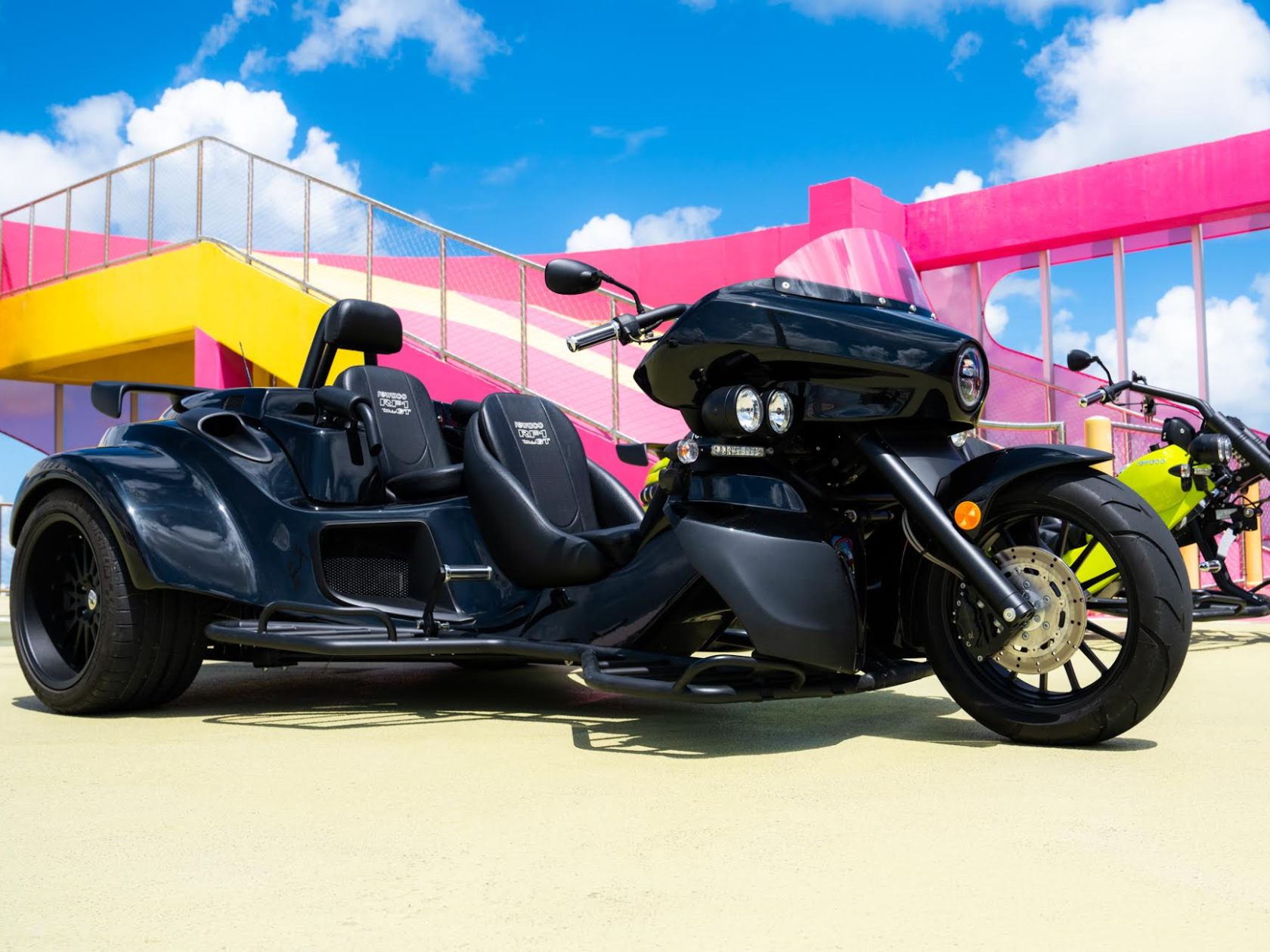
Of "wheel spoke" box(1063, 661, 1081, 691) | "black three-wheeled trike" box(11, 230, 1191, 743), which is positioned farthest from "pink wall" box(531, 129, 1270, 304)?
"wheel spoke" box(1063, 661, 1081, 691)

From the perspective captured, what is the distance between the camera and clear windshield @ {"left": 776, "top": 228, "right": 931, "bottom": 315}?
329 cm

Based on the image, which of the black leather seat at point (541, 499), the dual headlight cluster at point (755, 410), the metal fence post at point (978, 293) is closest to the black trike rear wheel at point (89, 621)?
the black leather seat at point (541, 499)

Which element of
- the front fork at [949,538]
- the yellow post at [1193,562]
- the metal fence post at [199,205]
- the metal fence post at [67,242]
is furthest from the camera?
the metal fence post at [67,242]

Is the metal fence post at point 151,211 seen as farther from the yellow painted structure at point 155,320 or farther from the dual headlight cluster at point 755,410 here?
the dual headlight cluster at point 755,410

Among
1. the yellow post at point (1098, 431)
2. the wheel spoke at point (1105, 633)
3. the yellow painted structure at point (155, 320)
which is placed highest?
the yellow painted structure at point (155, 320)

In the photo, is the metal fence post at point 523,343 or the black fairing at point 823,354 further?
the metal fence post at point 523,343

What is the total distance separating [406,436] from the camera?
4.41m

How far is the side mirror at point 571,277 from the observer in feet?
10.7

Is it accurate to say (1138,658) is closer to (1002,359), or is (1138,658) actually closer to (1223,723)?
(1223,723)

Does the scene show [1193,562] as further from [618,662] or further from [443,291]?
[443,291]

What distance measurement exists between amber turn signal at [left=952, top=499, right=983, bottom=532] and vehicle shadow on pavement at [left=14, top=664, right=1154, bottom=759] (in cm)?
61

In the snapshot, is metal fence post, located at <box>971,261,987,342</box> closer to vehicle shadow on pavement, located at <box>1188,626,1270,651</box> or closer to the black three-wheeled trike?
vehicle shadow on pavement, located at <box>1188,626,1270,651</box>

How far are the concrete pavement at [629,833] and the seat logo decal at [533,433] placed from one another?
0.93 meters

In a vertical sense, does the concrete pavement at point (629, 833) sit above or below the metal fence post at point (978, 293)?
below
